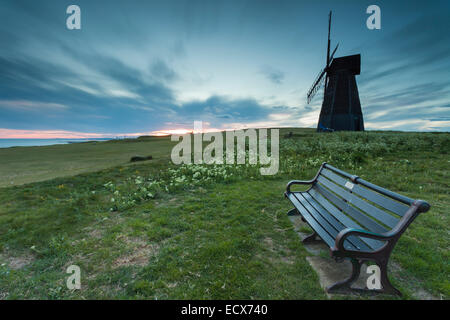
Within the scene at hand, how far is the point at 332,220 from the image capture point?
12.0 feet

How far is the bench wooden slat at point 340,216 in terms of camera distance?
2.85m

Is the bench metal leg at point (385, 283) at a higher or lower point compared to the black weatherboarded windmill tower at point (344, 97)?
lower

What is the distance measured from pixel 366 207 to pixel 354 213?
346 millimetres

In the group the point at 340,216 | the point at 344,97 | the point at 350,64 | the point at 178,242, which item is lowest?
the point at 178,242

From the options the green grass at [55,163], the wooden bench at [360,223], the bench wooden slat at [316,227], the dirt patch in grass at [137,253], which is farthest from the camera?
the green grass at [55,163]

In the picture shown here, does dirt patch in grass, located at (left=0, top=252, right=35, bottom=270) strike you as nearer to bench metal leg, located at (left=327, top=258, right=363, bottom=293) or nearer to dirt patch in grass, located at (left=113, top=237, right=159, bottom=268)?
dirt patch in grass, located at (left=113, top=237, right=159, bottom=268)

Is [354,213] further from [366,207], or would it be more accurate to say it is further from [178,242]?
[178,242]

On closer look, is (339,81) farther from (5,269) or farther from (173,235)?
(5,269)

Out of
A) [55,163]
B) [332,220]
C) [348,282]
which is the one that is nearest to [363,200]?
[332,220]

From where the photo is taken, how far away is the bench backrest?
2723 mm

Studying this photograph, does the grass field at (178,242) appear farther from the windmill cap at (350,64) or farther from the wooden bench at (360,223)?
the windmill cap at (350,64)

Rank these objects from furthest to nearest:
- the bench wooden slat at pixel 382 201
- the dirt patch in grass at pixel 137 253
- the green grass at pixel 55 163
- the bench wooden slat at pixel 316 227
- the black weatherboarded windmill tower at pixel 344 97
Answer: the black weatherboarded windmill tower at pixel 344 97 → the green grass at pixel 55 163 → the dirt patch in grass at pixel 137 253 → the bench wooden slat at pixel 316 227 → the bench wooden slat at pixel 382 201

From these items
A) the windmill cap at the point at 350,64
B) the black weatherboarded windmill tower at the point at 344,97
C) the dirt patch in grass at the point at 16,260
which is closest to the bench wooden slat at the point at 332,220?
the dirt patch in grass at the point at 16,260

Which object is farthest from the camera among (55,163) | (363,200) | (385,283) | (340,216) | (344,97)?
(344,97)
